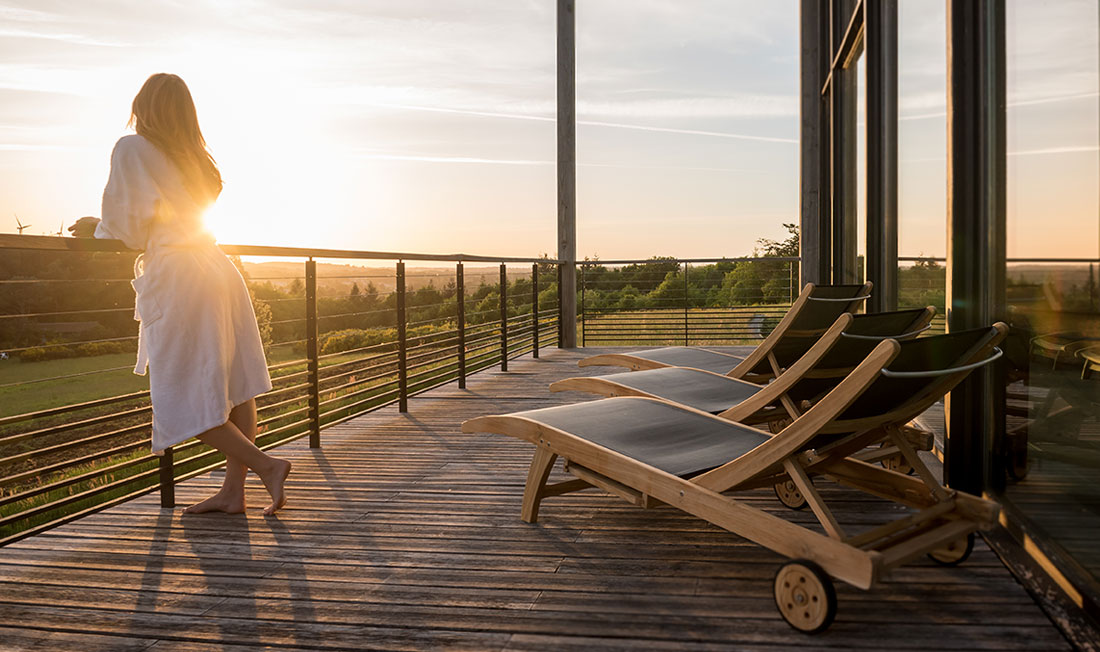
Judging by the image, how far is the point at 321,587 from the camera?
6.64 ft

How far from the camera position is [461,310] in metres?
5.42

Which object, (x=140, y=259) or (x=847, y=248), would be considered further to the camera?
(x=847, y=248)

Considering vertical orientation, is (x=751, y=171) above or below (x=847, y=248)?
above

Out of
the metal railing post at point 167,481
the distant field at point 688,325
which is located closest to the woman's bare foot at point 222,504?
the metal railing post at point 167,481

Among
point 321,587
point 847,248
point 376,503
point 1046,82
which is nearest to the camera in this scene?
point 1046,82

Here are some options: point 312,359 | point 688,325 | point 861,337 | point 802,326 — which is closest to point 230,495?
point 312,359

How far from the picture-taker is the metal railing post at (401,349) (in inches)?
Result: 170

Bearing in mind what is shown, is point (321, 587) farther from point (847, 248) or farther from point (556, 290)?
point (556, 290)

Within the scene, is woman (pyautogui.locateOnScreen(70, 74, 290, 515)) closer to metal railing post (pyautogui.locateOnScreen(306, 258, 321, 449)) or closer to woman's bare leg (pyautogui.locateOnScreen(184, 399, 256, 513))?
woman's bare leg (pyautogui.locateOnScreen(184, 399, 256, 513))

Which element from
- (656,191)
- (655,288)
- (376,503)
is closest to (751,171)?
(656,191)

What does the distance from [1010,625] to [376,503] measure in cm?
186

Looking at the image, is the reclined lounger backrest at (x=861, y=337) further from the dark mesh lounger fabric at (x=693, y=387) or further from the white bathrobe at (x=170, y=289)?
the white bathrobe at (x=170, y=289)

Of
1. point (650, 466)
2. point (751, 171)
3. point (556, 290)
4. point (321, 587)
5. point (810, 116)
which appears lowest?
point (321, 587)

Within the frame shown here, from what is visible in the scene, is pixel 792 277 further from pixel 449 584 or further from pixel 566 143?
pixel 449 584
